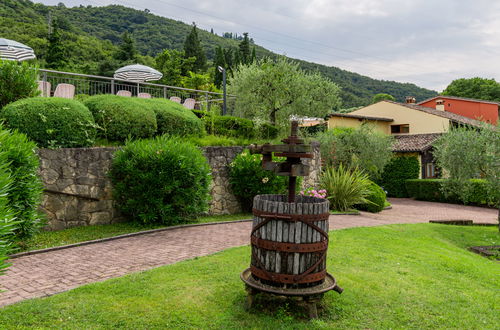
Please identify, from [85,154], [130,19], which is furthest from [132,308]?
[130,19]

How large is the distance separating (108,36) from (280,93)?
42.2m

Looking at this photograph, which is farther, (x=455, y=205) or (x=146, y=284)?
(x=455, y=205)

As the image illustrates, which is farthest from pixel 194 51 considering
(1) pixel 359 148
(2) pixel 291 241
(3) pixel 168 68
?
(2) pixel 291 241

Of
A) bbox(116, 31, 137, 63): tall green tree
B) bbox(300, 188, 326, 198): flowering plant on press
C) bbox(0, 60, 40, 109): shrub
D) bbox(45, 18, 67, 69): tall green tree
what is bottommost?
bbox(300, 188, 326, 198): flowering plant on press

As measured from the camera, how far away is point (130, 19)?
61.7 meters

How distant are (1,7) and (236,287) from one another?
163 ft

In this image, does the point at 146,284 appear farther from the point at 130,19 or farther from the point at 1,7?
the point at 130,19

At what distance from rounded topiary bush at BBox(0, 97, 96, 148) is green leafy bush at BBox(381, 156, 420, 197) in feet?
75.2

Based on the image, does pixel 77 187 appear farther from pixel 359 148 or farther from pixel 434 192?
pixel 434 192

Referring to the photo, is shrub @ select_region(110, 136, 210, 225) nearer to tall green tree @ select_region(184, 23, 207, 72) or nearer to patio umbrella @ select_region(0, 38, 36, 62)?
patio umbrella @ select_region(0, 38, 36, 62)

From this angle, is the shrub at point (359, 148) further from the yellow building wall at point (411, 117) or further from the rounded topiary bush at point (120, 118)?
the rounded topiary bush at point (120, 118)

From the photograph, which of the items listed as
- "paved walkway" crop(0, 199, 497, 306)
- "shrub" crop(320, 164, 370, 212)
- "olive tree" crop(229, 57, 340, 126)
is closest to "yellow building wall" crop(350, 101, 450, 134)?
"olive tree" crop(229, 57, 340, 126)

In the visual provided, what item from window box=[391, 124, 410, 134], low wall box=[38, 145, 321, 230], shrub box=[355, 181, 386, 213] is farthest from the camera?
window box=[391, 124, 410, 134]

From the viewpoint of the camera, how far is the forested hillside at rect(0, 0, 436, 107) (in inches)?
1441
